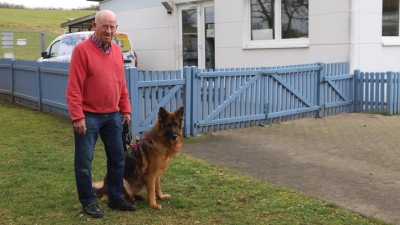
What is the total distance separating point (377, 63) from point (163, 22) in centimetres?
767

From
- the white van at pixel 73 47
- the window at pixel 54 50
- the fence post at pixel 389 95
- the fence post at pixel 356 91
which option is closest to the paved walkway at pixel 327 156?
the fence post at pixel 389 95

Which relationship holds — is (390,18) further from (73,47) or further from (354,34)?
(73,47)

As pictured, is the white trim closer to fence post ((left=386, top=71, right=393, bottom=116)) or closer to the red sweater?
fence post ((left=386, top=71, right=393, bottom=116))

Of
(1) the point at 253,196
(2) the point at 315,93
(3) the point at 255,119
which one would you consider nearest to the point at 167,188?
(1) the point at 253,196

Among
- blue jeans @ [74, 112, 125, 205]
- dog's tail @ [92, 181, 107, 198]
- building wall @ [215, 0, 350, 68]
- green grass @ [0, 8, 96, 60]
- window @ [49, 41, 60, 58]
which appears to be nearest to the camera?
blue jeans @ [74, 112, 125, 205]

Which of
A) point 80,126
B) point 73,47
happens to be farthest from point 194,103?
point 73,47

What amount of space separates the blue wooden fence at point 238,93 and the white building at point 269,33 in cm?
86

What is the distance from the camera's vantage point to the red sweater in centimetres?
523

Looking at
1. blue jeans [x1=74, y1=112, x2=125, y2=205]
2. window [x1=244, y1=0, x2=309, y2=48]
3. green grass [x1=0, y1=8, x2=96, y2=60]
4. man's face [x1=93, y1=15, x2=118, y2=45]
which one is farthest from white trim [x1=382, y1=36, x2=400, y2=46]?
green grass [x1=0, y1=8, x2=96, y2=60]

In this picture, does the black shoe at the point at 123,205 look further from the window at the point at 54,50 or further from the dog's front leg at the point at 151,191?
the window at the point at 54,50

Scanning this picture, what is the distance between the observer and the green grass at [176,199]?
18.1 ft

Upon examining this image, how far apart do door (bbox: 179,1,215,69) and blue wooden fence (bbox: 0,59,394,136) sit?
17.0ft

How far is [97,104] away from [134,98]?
3919 mm

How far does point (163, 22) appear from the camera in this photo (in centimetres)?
1842
